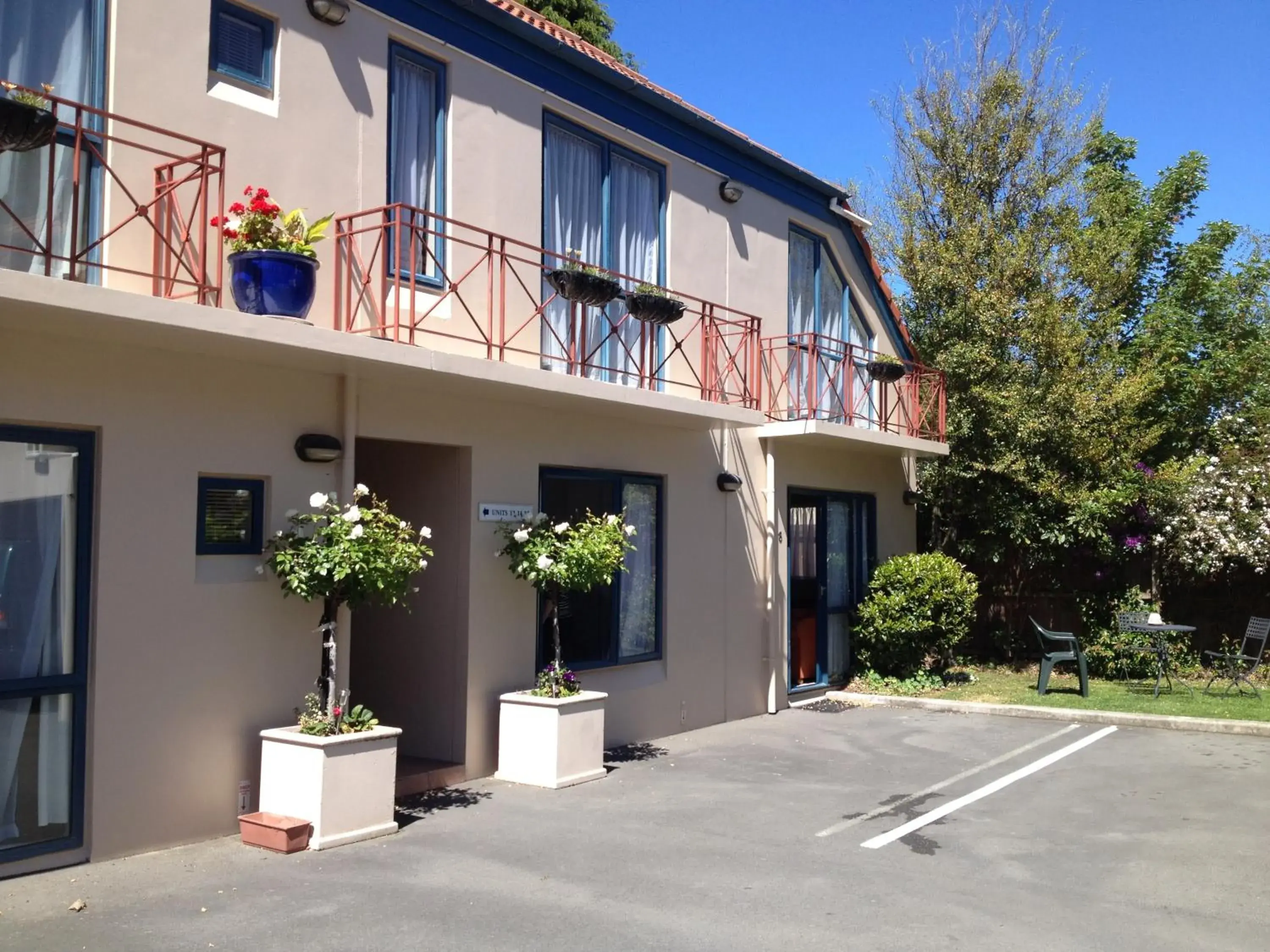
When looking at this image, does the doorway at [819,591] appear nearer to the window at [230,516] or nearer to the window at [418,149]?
the window at [418,149]

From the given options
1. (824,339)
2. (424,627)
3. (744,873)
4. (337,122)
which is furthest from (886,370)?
(744,873)

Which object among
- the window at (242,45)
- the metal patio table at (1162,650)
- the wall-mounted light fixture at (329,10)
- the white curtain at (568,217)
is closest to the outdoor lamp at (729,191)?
the white curtain at (568,217)

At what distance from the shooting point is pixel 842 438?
43.3 feet

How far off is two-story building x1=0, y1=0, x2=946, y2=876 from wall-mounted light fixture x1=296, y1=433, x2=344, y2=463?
0.9 inches

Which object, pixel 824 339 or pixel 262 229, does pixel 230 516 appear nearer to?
pixel 262 229

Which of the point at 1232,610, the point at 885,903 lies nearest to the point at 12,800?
the point at 885,903

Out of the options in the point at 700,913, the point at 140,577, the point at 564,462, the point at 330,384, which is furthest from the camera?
the point at 564,462

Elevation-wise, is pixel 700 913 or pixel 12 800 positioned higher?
pixel 12 800

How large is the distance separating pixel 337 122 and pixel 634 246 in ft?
12.2

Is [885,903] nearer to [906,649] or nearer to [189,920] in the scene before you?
[189,920]

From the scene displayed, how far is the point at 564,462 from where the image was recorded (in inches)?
405

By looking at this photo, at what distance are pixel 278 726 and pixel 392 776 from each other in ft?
2.73

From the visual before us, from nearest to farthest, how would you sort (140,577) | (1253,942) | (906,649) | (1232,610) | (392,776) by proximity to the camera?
1. (1253,942)
2. (140,577)
3. (392,776)
4. (906,649)
5. (1232,610)

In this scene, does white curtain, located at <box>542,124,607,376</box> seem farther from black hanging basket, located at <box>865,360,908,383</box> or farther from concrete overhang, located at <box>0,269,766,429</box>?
black hanging basket, located at <box>865,360,908,383</box>
